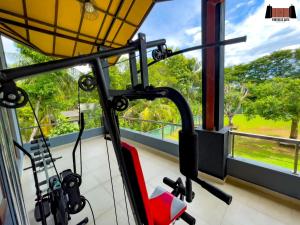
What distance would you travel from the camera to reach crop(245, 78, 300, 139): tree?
3.21 m

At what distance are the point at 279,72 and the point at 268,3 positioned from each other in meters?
1.91

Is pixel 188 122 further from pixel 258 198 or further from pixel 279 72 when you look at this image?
pixel 279 72

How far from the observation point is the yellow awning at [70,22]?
2.27 meters

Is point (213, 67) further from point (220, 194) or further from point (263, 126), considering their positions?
point (263, 126)

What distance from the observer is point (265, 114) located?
3.86m

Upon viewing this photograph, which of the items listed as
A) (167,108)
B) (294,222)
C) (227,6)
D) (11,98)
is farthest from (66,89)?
(294,222)

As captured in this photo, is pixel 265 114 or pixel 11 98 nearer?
pixel 11 98

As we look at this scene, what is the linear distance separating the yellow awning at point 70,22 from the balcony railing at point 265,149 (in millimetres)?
2633

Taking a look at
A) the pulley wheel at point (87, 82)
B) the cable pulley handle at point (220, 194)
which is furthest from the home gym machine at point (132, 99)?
the pulley wheel at point (87, 82)

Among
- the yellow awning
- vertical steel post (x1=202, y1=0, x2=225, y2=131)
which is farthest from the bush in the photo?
vertical steel post (x1=202, y1=0, x2=225, y2=131)

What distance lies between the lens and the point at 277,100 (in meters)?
3.56

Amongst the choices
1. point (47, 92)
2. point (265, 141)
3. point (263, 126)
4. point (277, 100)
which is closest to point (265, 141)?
point (265, 141)

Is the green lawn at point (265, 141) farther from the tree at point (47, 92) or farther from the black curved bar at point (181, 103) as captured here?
the tree at point (47, 92)

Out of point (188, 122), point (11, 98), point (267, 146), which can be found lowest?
point (267, 146)
